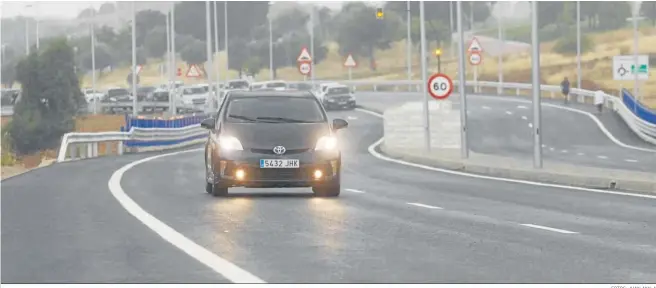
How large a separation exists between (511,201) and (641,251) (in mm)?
8183

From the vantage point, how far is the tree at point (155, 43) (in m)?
179

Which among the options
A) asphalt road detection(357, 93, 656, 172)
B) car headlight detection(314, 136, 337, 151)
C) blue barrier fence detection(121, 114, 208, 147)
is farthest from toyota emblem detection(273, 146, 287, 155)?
blue barrier fence detection(121, 114, 208, 147)

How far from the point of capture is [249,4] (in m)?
178

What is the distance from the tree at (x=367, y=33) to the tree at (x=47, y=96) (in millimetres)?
64490

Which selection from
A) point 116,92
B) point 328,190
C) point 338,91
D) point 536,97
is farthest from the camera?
point 116,92

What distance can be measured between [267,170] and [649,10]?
156282 millimetres

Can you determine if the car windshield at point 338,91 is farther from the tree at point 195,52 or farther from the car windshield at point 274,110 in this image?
the tree at point 195,52

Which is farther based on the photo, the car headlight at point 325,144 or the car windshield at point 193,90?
the car windshield at point 193,90

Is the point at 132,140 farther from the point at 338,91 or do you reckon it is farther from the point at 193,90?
the point at 193,90

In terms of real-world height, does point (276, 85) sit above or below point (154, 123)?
above

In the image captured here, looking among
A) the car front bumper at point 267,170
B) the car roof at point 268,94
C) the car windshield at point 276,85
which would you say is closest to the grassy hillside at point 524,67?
the car windshield at point 276,85

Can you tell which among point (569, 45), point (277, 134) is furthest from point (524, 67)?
point (277, 134)

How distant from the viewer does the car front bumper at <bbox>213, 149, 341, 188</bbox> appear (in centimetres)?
2170

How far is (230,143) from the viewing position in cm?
2202
